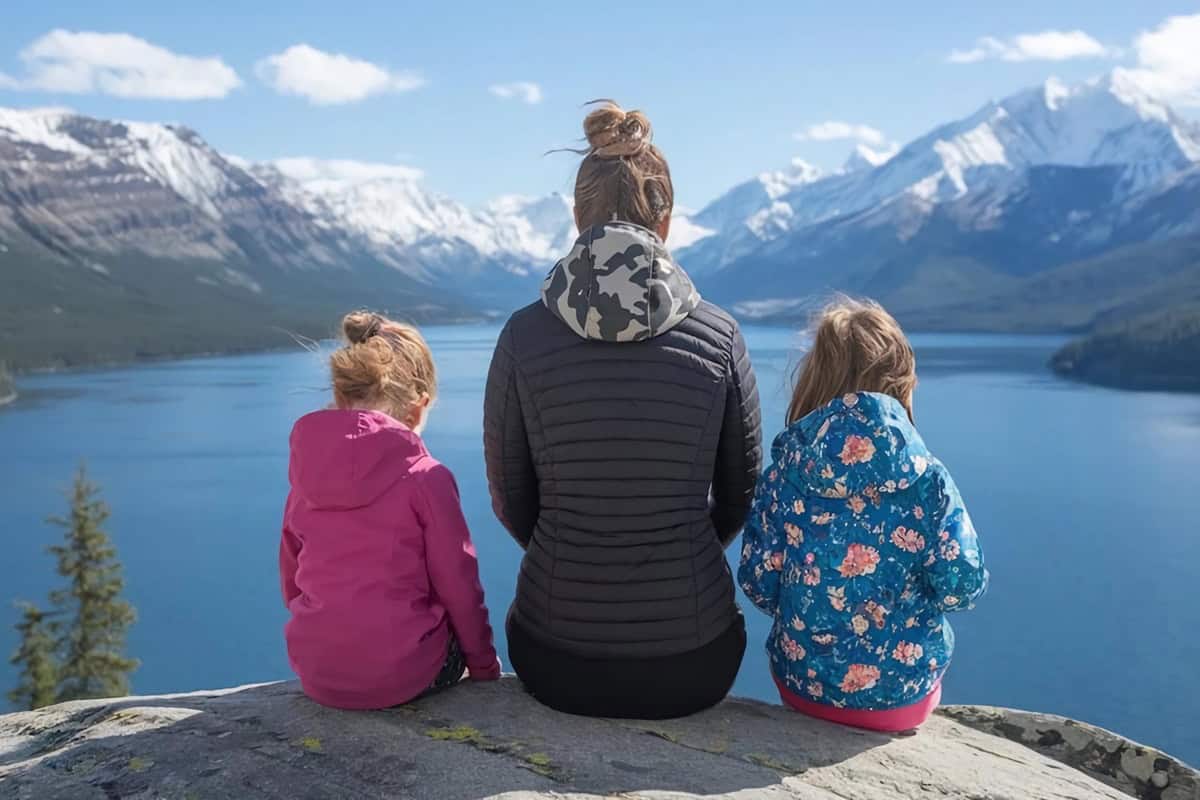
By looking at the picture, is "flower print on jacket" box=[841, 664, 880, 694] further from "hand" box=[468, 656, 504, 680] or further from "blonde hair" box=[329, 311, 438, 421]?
"blonde hair" box=[329, 311, 438, 421]

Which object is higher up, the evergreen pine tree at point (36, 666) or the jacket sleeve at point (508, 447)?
the jacket sleeve at point (508, 447)

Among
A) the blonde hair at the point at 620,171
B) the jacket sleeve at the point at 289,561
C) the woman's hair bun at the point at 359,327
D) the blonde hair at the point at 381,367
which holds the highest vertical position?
the blonde hair at the point at 620,171

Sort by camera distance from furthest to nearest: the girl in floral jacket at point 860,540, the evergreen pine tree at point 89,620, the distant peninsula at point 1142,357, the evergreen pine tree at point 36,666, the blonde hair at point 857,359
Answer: the distant peninsula at point 1142,357, the evergreen pine tree at point 89,620, the evergreen pine tree at point 36,666, the blonde hair at point 857,359, the girl in floral jacket at point 860,540

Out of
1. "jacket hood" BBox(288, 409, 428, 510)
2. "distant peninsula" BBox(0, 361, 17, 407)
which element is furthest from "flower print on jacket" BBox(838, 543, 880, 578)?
"distant peninsula" BBox(0, 361, 17, 407)

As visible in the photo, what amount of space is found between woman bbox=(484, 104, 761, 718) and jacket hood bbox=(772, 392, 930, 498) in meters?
0.23

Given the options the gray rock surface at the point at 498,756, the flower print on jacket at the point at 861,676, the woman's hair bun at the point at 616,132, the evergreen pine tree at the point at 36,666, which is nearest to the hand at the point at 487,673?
the gray rock surface at the point at 498,756

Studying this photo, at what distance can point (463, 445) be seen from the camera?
181 ft

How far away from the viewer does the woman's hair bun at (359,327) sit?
408 centimetres

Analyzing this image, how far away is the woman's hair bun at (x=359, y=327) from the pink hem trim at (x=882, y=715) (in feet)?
6.86

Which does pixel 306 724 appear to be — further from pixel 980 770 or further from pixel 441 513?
pixel 980 770

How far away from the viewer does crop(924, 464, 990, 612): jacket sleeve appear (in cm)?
373

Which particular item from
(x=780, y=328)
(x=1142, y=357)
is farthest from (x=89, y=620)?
(x=780, y=328)

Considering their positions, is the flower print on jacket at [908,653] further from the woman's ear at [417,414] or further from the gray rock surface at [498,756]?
the woman's ear at [417,414]

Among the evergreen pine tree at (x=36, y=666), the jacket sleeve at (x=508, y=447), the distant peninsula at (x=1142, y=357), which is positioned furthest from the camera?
the distant peninsula at (x=1142, y=357)
